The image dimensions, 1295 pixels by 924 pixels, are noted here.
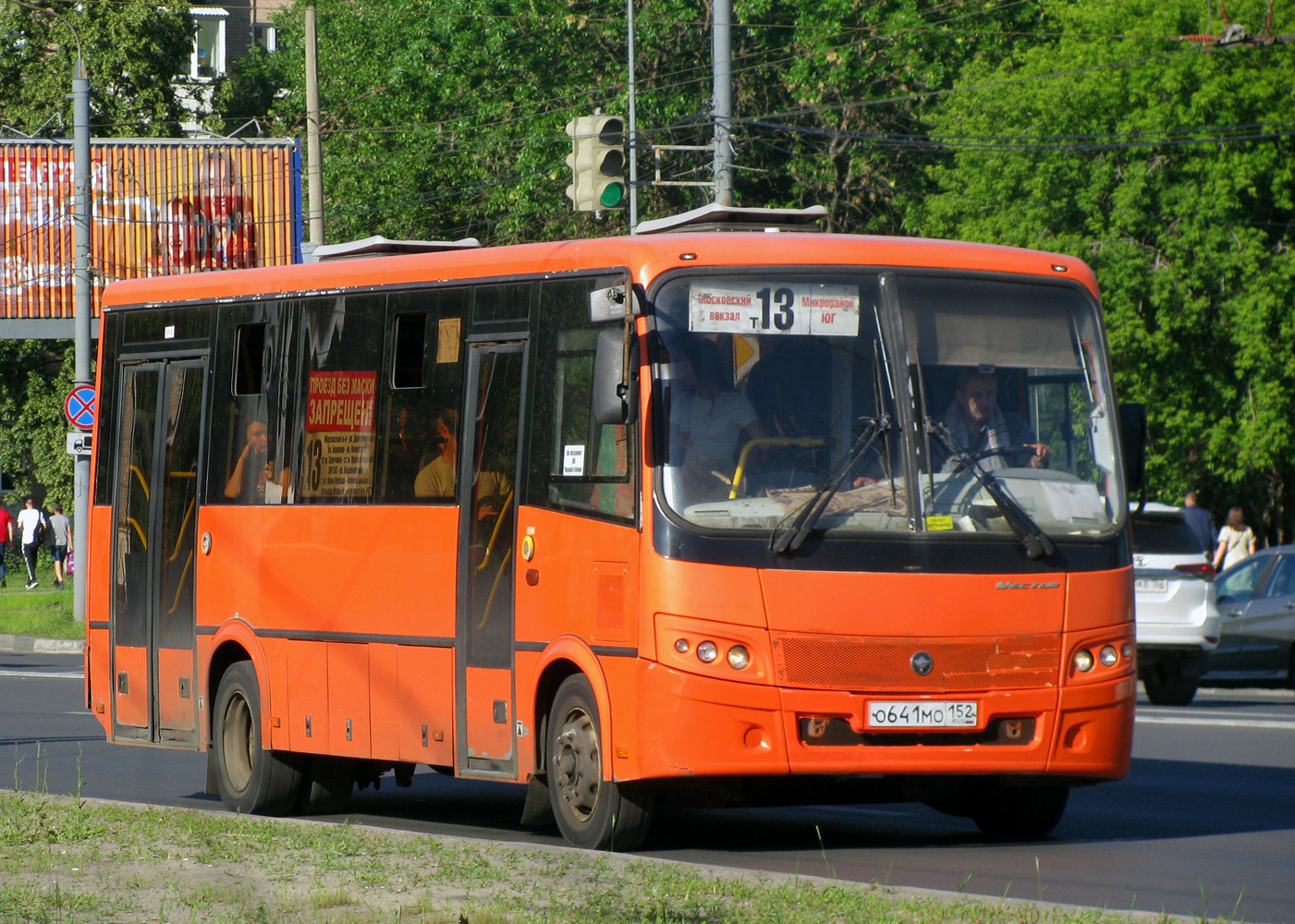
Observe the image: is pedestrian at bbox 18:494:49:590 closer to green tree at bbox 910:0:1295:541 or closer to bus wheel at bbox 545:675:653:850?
green tree at bbox 910:0:1295:541

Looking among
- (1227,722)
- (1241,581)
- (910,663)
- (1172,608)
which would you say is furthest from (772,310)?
(1241,581)

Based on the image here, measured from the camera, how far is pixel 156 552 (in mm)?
13055

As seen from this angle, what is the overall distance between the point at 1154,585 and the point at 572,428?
11.3m

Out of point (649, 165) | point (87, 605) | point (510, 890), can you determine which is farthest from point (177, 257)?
point (510, 890)

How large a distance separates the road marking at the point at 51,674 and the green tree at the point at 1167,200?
953 inches

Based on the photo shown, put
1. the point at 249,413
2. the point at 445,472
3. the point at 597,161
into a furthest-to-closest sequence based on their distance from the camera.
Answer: the point at 597,161 → the point at 249,413 → the point at 445,472

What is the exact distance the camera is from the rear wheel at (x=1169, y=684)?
20.3 metres

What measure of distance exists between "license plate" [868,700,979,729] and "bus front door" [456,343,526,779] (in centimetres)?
184

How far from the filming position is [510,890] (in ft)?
25.2

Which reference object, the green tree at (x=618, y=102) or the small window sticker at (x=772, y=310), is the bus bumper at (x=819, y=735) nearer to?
the small window sticker at (x=772, y=310)

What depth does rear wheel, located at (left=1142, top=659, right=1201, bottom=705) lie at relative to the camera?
2030 centimetres

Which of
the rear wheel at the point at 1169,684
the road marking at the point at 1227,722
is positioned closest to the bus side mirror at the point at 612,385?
the road marking at the point at 1227,722

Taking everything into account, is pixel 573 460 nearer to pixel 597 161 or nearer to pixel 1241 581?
pixel 597 161

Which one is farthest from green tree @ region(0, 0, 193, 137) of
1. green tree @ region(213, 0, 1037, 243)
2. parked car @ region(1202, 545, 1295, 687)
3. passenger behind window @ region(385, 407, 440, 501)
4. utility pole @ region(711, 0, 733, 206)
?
passenger behind window @ region(385, 407, 440, 501)
